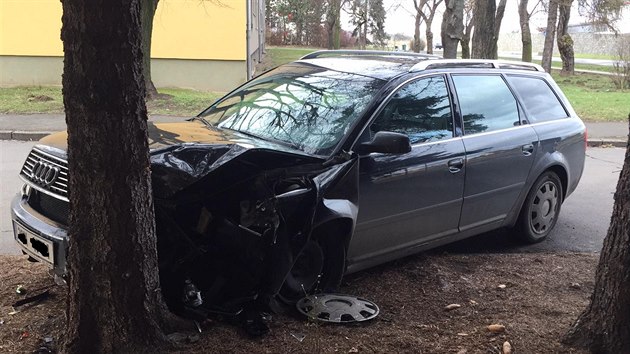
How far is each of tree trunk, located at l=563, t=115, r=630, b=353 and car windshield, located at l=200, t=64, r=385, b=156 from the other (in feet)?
5.84

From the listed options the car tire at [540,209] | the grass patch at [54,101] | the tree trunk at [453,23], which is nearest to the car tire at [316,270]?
the car tire at [540,209]

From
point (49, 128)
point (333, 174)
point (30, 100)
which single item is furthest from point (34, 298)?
point (30, 100)

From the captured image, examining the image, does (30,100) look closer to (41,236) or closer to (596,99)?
(41,236)

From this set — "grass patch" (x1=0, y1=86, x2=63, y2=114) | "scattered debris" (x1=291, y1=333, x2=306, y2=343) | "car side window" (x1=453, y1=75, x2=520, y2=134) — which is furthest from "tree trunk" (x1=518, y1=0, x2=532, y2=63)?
"scattered debris" (x1=291, y1=333, x2=306, y2=343)

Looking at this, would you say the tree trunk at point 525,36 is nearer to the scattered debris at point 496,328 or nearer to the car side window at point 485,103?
the car side window at point 485,103

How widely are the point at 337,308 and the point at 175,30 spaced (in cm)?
1692

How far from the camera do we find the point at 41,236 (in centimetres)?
345

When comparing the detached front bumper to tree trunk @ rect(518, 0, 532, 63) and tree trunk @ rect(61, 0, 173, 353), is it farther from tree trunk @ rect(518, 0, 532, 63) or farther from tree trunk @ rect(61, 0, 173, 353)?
tree trunk @ rect(518, 0, 532, 63)

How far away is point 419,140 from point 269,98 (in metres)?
1.22

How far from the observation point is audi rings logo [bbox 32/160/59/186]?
3.59 metres

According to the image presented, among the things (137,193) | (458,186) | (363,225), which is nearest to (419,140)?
(458,186)

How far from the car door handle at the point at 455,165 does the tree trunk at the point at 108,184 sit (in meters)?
2.58

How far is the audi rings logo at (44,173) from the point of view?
359 cm

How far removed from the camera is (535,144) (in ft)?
18.4
